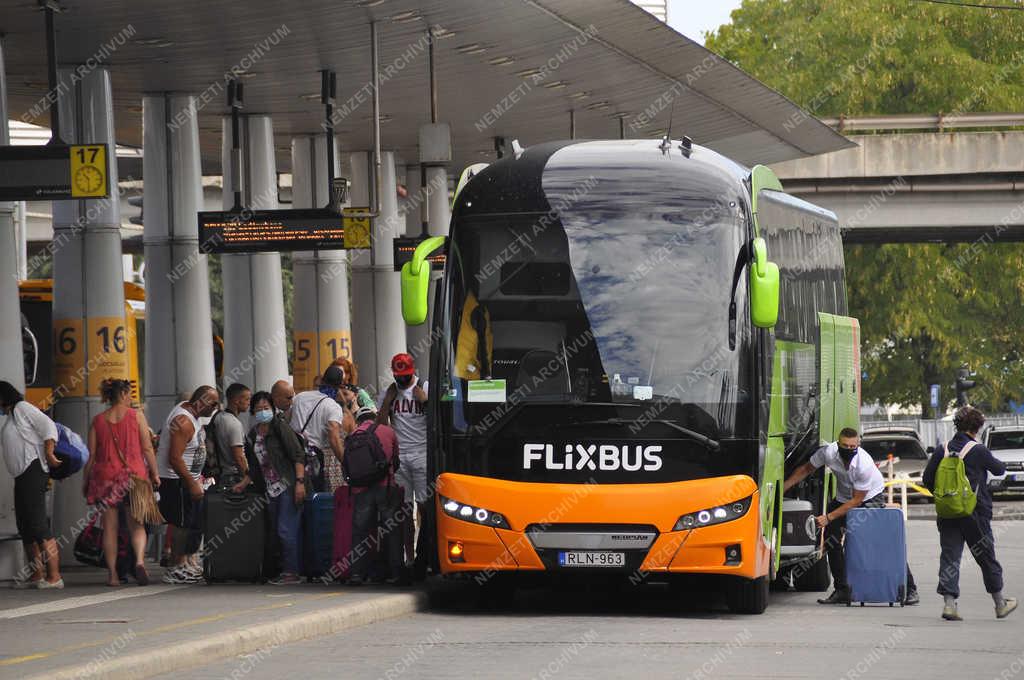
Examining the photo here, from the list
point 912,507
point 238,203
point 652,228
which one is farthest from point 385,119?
point 652,228

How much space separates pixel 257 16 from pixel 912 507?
21034 millimetres

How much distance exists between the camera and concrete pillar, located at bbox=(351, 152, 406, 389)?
36688 mm

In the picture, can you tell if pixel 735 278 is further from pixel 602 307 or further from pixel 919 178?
pixel 919 178

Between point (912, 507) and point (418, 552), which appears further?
point (912, 507)

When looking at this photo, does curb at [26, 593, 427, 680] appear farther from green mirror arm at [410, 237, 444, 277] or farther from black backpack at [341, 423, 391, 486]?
green mirror arm at [410, 237, 444, 277]

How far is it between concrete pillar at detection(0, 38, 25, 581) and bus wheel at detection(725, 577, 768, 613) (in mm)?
6258

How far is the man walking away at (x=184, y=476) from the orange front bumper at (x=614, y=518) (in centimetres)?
343

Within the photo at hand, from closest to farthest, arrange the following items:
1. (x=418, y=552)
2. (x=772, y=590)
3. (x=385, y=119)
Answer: (x=418, y=552)
(x=772, y=590)
(x=385, y=119)

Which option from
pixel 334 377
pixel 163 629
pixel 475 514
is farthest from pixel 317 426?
pixel 163 629

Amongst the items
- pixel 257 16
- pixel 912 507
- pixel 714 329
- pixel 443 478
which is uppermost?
pixel 257 16

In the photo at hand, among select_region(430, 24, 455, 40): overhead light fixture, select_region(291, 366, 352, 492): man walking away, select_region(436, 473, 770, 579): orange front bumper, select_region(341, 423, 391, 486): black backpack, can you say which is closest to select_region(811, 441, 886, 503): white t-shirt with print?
select_region(436, 473, 770, 579): orange front bumper

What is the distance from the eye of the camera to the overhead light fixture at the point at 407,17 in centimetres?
2186

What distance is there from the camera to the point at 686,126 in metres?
32.0

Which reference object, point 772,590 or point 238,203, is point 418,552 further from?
point 238,203
